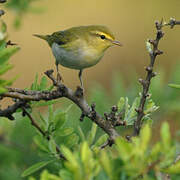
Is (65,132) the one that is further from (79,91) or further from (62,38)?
(62,38)

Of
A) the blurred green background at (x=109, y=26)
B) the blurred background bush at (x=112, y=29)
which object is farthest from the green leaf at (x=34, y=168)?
the blurred green background at (x=109, y=26)

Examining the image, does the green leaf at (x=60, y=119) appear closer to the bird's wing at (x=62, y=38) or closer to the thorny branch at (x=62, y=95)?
the thorny branch at (x=62, y=95)

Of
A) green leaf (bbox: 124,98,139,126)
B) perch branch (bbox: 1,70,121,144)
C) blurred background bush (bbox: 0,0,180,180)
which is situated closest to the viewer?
perch branch (bbox: 1,70,121,144)

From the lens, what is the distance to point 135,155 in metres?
1.02

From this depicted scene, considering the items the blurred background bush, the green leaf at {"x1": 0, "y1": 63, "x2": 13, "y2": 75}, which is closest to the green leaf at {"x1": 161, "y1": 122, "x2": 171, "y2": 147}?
the green leaf at {"x1": 0, "y1": 63, "x2": 13, "y2": 75}

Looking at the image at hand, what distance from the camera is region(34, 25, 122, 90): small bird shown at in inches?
133

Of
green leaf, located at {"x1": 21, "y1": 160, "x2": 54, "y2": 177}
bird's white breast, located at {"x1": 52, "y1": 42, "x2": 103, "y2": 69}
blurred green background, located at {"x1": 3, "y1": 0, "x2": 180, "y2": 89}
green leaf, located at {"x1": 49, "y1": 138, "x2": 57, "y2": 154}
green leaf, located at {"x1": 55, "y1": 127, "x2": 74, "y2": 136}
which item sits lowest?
blurred green background, located at {"x1": 3, "y1": 0, "x2": 180, "y2": 89}

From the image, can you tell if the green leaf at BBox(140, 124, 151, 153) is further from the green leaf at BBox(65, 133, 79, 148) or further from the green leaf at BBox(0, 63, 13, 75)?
the green leaf at BBox(65, 133, 79, 148)

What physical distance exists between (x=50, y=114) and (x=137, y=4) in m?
7.67

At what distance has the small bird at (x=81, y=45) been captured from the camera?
3373mm

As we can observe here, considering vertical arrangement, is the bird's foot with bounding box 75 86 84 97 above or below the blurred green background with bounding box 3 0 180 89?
above

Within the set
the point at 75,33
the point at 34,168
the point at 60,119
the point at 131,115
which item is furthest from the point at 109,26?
the point at 34,168

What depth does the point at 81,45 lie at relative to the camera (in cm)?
373

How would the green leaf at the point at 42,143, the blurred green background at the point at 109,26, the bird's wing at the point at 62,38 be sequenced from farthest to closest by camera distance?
the blurred green background at the point at 109,26 < the bird's wing at the point at 62,38 < the green leaf at the point at 42,143
